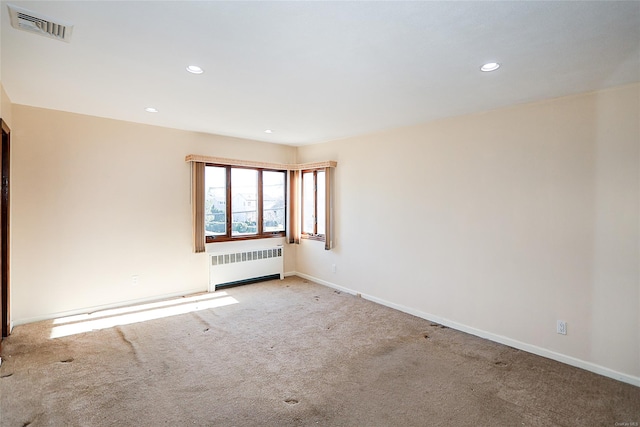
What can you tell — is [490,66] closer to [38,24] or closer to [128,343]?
[38,24]

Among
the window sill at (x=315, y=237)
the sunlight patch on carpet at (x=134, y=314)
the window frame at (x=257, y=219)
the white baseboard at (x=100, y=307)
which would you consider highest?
the window frame at (x=257, y=219)

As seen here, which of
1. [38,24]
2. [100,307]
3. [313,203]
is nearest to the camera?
[38,24]

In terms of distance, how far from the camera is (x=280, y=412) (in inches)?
85.9

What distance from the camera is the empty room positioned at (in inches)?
79.4

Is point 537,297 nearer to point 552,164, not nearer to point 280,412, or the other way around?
point 552,164

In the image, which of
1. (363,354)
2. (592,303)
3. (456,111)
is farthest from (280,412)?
(456,111)

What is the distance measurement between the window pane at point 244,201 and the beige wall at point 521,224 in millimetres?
2054

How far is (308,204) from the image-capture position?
229 inches

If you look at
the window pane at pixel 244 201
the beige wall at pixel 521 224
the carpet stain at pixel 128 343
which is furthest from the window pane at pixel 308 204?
the carpet stain at pixel 128 343

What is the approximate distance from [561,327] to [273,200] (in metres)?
4.49

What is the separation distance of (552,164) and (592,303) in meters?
1.30

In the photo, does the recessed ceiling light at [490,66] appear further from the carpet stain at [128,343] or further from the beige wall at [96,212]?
the beige wall at [96,212]

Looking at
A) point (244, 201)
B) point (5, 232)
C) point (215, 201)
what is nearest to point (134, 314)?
point (5, 232)

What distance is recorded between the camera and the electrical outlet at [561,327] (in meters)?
2.95
